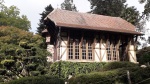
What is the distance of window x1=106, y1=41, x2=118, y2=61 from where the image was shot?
23812 millimetres

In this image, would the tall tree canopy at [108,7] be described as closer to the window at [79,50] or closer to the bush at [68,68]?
the window at [79,50]

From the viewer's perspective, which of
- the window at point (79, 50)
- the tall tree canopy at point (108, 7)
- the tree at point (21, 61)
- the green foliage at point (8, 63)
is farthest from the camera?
the tall tree canopy at point (108, 7)

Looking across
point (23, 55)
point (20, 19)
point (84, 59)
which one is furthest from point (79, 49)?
point (20, 19)

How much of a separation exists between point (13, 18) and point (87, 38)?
23.4 metres

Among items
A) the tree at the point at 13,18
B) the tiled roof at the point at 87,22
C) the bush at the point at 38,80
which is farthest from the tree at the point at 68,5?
the bush at the point at 38,80

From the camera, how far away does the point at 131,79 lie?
15.0 m

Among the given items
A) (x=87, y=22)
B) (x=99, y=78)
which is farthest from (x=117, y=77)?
(x=87, y=22)

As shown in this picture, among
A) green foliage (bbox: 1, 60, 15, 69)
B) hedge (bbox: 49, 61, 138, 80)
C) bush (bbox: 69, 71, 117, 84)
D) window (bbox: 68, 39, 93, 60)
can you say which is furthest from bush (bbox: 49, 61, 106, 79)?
bush (bbox: 69, 71, 117, 84)

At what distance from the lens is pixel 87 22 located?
957 inches

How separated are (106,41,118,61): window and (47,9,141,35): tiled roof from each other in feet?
5.42

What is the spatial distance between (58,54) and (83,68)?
2.69 m

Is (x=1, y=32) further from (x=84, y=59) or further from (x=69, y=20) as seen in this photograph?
(x=84, y=59)

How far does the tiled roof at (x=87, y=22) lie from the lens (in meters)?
22.5

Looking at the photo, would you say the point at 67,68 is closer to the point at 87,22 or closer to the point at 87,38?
the point at 87,38
